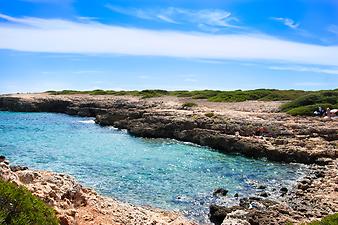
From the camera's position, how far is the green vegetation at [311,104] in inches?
2263

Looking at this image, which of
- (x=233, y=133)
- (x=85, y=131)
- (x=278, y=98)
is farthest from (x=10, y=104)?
(x=233, y=133)

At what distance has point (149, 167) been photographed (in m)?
35.2

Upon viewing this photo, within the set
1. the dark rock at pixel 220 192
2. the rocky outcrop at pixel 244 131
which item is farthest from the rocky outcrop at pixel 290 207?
the rocky outcrop at pixel 244 131

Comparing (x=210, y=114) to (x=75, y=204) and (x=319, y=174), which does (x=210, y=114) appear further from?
(x=75, y=204)

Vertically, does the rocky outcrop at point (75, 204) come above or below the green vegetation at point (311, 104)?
below

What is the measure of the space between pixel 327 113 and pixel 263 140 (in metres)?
14.4

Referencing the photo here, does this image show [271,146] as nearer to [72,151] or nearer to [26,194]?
[72,151]

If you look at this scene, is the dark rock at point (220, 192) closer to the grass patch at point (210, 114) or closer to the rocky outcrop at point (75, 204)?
the rocky outcrop at point (75, 204)

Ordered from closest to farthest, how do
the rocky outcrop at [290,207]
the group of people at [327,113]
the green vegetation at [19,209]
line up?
the green vegetation at [19,209]
the rocky outcrop at [290,207]
the group of people at [327,113]

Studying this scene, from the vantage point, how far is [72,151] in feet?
140

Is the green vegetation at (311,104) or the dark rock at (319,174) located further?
the green vegetation at (311,104)

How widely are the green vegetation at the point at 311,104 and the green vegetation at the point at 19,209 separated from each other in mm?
50140

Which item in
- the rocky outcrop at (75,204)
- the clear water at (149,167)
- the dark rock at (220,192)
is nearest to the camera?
the rocky outcrop at (75,204)

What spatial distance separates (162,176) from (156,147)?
1422 centimetres
